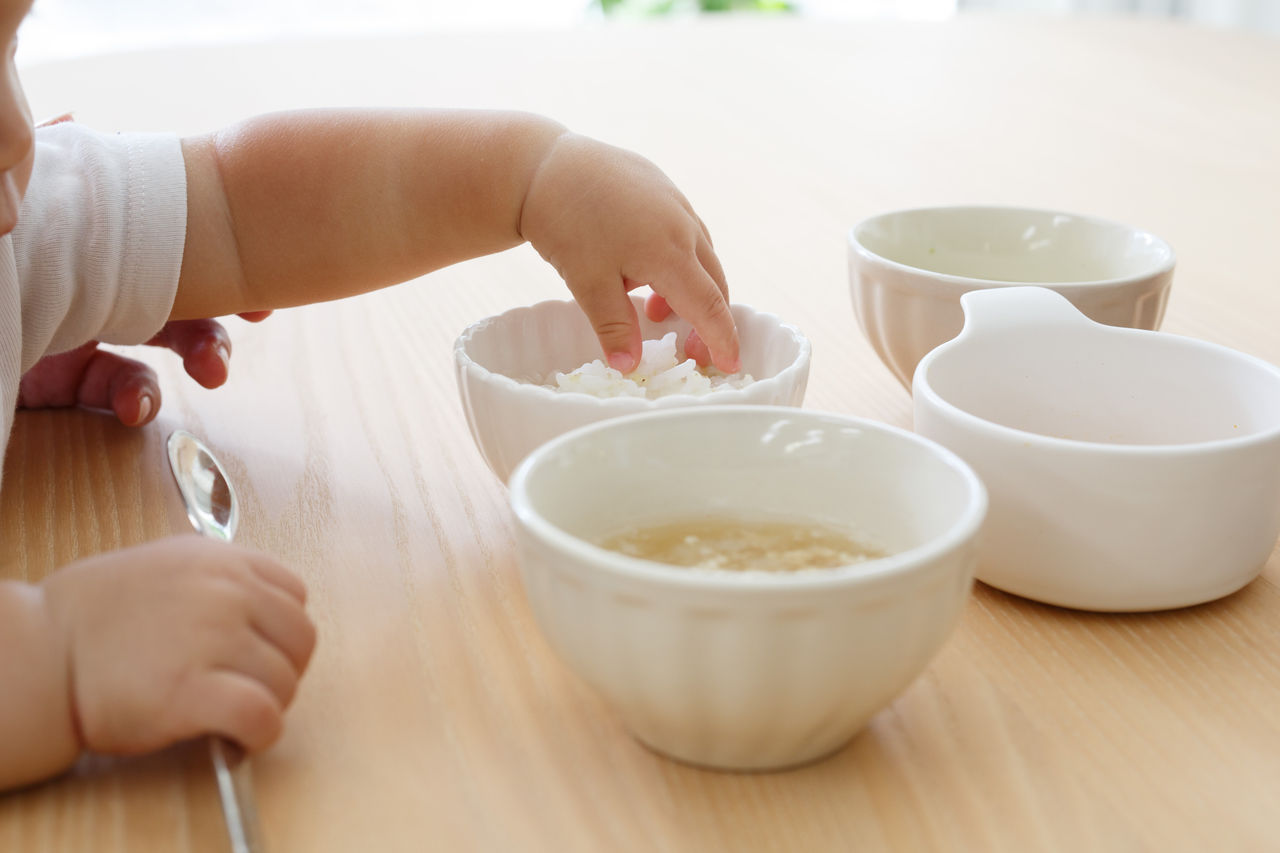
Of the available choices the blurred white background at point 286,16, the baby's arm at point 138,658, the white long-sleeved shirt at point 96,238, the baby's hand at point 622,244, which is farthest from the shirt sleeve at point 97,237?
the blurred white background at point 286,16

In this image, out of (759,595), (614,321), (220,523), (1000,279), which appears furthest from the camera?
(1000,279)

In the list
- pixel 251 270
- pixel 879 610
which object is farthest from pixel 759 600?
pixel 251 270

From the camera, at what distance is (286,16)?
12.3ft

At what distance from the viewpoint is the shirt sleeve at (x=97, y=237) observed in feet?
2.24

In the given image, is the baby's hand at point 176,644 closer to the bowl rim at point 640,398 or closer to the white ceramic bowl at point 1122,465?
the bowl rim at point 640,398

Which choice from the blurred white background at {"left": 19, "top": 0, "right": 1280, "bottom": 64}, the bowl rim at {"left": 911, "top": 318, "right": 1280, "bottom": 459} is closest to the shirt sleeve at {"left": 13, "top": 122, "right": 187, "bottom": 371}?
the bowl rim at {"left": 911, "top": 318, "right": 1280, "bottom": 459}

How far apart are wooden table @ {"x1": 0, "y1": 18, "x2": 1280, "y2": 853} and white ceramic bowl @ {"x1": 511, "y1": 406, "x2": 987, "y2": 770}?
0.03 metres

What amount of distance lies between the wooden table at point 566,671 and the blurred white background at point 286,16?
2.33 meters

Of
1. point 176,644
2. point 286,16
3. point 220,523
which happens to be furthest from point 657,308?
point 286,16

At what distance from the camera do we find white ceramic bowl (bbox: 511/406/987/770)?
351 mm

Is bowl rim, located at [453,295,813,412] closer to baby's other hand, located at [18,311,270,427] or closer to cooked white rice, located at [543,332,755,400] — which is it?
cooked white rice, located at [543,332,755,400]

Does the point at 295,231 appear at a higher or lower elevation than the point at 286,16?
higher

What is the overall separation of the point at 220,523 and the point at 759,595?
310 millimetres

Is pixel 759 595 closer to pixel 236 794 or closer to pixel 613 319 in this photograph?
pixel 236 794
